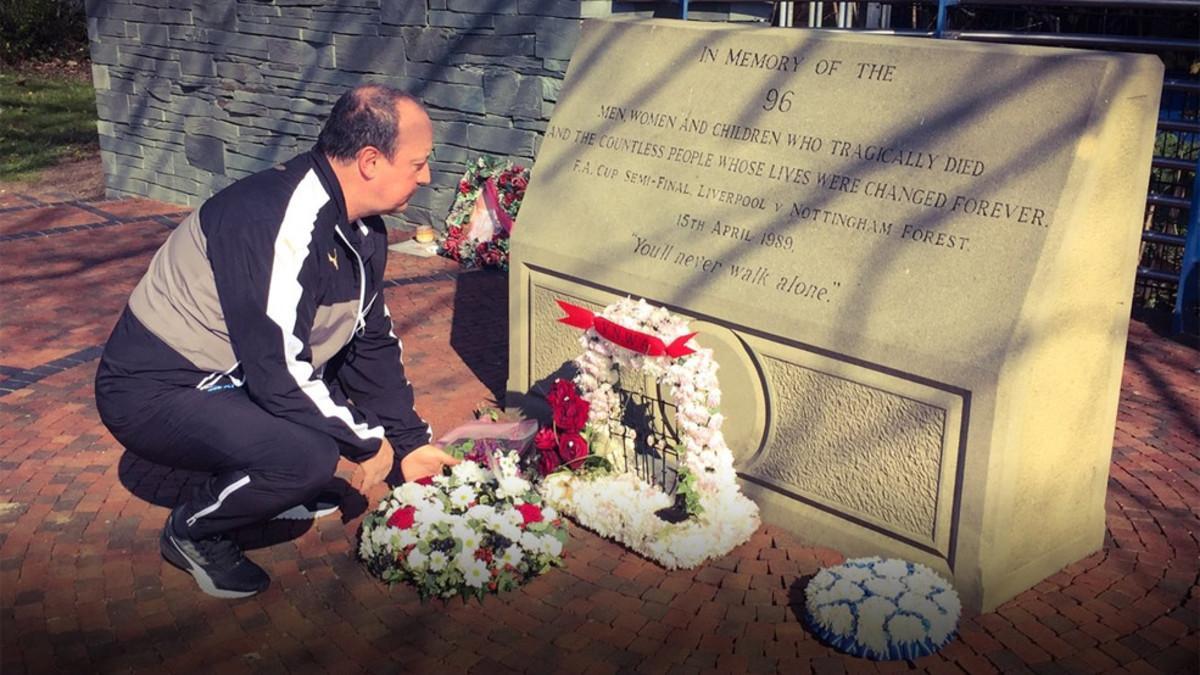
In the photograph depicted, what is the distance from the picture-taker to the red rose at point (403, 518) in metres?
4.22

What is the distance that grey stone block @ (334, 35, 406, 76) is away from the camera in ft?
31.5

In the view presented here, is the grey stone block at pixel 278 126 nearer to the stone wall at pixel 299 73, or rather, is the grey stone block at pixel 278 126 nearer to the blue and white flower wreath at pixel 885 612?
the stone wall at pixel 299 73

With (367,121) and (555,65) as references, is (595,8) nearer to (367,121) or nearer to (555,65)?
(555,65)

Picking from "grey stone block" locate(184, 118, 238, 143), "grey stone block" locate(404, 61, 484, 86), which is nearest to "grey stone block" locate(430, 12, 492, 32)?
"grey stone block" locate(404, 61, 484, 86)

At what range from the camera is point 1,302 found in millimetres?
7852

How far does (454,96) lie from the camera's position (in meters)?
9.32

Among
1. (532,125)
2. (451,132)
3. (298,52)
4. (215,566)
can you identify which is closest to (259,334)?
(215,566)

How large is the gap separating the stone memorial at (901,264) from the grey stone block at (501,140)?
12.9ft

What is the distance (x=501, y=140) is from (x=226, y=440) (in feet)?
18.3

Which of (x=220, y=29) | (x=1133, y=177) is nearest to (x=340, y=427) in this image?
(x=1133, y=177)

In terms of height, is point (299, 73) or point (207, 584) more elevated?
point (299, 73)

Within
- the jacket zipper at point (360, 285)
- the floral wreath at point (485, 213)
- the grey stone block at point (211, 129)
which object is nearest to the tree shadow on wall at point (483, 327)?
the floral wreath at point (485, 213)

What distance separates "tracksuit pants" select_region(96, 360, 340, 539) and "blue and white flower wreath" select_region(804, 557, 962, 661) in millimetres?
1655

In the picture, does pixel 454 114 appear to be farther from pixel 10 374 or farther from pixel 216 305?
pixel 216 305
